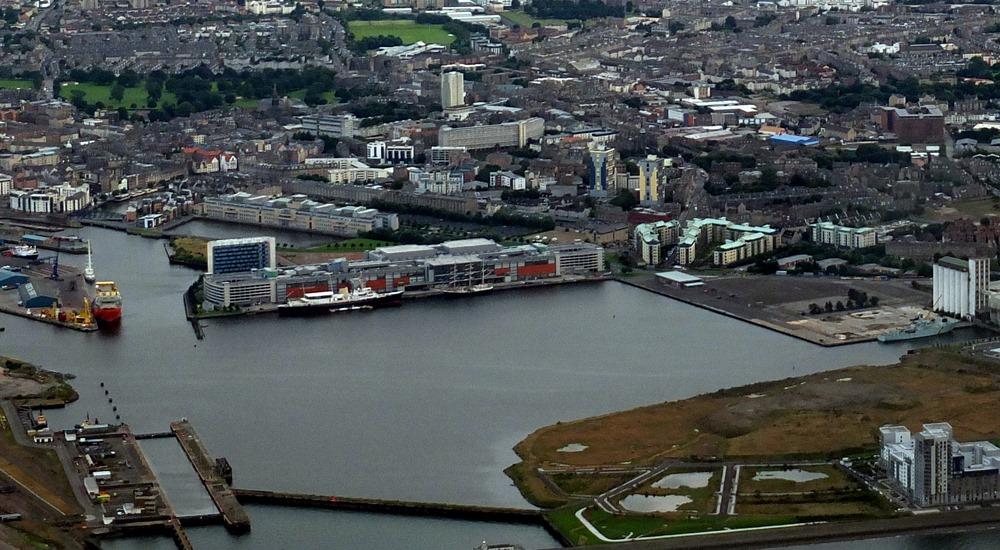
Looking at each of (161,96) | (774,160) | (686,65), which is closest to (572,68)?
(686,65)

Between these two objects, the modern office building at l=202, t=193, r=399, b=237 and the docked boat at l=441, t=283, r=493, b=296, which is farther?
the modern office building at l=202, t=193, r=399, b=237

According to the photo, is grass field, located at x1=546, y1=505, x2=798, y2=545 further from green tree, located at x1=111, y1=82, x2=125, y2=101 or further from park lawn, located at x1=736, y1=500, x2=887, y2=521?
green tree, located at x1=111, y1=82, x2=125, y2=101

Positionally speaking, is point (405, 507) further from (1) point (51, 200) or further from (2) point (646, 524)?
(1) point (51, 200)

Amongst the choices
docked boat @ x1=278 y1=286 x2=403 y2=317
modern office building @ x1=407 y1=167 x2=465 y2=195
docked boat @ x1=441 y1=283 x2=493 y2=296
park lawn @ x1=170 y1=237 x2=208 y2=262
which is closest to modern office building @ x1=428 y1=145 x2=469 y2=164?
modern office building @ x1=407 y1=167 x2=465 y2=195

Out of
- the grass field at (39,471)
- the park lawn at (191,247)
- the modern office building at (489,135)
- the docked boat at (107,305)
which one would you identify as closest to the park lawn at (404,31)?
the modern office building at (489,135)

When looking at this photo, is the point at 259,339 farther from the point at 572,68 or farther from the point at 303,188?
the point at 572,68

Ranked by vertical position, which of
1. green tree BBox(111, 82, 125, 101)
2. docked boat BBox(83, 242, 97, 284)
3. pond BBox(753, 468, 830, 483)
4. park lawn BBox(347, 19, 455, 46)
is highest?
park lawn BBox(347, 19, 455, 46)

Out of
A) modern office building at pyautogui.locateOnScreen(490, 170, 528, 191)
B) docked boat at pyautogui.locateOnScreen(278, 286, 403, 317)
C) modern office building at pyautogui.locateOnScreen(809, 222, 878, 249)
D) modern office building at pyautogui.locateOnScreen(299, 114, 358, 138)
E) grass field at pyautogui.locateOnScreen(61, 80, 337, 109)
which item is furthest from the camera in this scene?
grass field at pyautogui.locateOnScreen(61, 80, 337, 109)
